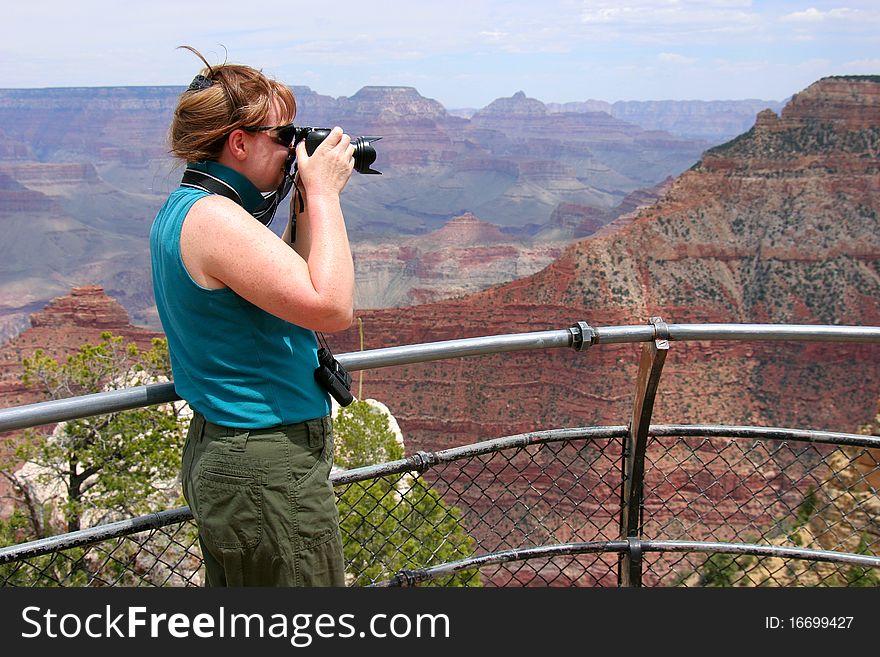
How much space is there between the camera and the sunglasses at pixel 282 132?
186cm

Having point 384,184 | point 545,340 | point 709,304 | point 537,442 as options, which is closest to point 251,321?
point 545,340

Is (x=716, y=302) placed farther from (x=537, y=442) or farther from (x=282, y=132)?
(x=282, y=132)

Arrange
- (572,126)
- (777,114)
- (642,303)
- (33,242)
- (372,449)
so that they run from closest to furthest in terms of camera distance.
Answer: (372,449)
(642,303)
(777,114)
(33,242)
(572,126)

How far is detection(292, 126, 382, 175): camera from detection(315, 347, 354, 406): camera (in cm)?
51

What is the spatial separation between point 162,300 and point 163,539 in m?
11.6

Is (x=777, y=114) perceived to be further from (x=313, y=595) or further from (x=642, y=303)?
(x=313, y=595)

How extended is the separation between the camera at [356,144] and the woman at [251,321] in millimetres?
33

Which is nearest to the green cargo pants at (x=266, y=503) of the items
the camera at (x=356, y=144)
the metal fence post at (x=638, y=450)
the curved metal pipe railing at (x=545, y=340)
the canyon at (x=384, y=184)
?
the curved metal pipe railing at (x=545, y=340)

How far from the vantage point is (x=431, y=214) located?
427 feet

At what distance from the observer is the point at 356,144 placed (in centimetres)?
211

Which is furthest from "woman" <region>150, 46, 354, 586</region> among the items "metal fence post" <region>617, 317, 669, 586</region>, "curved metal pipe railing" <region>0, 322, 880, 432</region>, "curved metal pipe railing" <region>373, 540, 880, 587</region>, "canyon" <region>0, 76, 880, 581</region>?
"canyon" <region>0, 76, 880, 581</region>

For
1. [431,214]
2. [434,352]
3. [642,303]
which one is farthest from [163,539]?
[431,214]

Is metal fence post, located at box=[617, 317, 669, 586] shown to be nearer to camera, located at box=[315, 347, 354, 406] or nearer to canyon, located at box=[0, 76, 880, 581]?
camera, located at box=[315, 347, 354, 406]

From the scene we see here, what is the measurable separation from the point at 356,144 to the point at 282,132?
0.86ft
